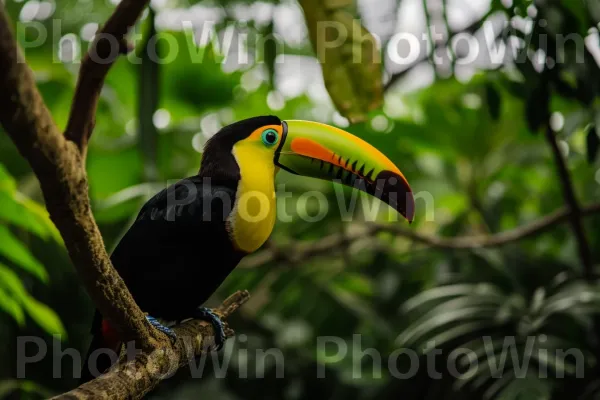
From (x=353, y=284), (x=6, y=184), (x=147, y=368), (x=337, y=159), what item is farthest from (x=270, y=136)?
(x=353, y=284)

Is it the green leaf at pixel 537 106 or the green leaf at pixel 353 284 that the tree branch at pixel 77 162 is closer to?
the green leaf at pixel 537 106

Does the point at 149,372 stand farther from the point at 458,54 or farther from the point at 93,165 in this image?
the point at 93,165

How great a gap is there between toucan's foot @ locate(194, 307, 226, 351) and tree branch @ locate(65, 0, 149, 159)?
75cm

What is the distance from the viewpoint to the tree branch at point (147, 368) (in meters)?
0.98

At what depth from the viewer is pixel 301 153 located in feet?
3.55

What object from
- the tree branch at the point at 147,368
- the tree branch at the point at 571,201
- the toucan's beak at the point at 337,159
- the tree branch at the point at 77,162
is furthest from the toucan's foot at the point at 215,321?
the tree branch at the point at 571,201

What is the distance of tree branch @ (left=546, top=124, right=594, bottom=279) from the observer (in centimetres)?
223

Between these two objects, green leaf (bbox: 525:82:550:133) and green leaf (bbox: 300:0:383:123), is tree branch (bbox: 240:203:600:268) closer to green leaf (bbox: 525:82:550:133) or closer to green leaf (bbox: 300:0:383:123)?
green leaf (bbox: 525:82:550:133)

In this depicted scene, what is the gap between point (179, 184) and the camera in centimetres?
122

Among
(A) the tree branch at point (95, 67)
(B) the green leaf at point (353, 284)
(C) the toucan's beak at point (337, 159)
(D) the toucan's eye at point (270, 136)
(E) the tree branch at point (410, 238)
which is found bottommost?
(B) the green leaf at point (353, 284)

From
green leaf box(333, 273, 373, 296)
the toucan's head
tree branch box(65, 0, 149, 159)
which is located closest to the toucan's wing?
the toucan's head

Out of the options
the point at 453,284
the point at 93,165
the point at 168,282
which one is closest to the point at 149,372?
the point at 168,282

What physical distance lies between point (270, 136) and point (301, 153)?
53 millimetres

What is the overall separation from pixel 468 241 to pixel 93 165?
141 centimetres
